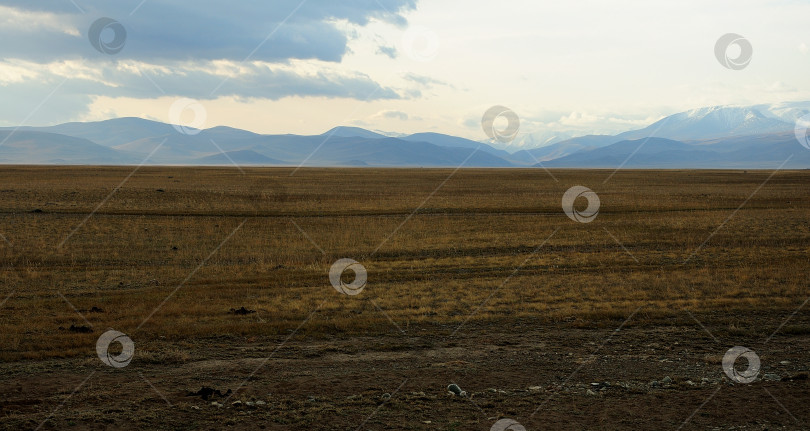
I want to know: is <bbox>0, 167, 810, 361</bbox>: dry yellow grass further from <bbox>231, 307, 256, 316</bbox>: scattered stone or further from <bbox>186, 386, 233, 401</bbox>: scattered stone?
<bbox>186, 386, 233, 401</bbox>: scattered stone

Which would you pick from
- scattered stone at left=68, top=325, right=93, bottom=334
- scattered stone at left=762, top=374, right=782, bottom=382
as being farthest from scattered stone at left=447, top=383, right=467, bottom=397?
scattered stone at left=68, top=325, right=93, bottom=334

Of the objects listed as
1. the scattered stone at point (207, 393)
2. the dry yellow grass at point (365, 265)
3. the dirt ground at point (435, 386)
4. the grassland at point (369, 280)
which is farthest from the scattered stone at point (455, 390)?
the dry yellow grass at point (365, 265)

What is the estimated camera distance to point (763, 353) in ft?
41.8

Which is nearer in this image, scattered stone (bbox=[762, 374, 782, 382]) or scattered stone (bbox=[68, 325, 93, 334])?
scattered stone (bbox=[762, 374, 782, 382])

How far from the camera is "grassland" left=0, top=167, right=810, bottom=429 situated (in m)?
14.0

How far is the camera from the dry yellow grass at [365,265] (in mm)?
15773

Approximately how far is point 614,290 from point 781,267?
820 centimetres

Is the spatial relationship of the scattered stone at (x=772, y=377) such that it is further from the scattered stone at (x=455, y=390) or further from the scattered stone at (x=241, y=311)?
the scattered stone at (x=241, y=311)

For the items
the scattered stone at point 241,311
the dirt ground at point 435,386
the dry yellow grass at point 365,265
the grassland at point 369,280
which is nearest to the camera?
the dirt ground at point 435,386

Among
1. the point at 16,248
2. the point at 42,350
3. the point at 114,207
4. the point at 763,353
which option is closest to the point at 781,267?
the point at 763,353

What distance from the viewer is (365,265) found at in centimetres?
2441

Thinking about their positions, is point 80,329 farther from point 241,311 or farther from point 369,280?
point 369,280

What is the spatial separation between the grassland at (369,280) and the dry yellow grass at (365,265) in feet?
0.32

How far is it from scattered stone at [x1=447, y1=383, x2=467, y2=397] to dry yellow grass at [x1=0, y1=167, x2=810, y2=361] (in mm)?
4398
